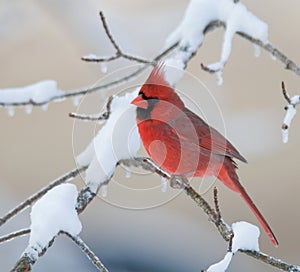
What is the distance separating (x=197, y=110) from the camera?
5.90ft

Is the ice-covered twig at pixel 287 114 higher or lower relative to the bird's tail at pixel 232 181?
higher

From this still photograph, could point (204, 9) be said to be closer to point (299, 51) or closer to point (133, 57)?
point (133, 57)

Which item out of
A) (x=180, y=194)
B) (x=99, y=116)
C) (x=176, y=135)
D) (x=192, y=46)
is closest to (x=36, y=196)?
(x=99, y=116)

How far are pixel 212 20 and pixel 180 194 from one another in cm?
111

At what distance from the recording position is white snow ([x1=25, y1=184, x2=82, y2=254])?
136cm

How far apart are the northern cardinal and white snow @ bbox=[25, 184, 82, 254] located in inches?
11.7

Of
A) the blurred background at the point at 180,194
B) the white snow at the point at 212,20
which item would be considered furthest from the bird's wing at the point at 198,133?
the blurred background at the point at 180,194

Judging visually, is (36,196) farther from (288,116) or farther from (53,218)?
(288,116)

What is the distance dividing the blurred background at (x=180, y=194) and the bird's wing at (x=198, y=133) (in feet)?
3.54

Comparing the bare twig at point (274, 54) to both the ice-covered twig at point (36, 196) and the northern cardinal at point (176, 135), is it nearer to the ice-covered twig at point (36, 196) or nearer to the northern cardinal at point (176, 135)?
the northern cardinal at point (176, 135)

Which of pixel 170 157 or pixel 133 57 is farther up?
pixel 133 57

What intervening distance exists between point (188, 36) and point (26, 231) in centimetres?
82

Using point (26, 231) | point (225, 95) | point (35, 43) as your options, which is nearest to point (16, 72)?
point (35, 43)

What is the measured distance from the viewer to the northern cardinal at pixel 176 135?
1.67 meters
